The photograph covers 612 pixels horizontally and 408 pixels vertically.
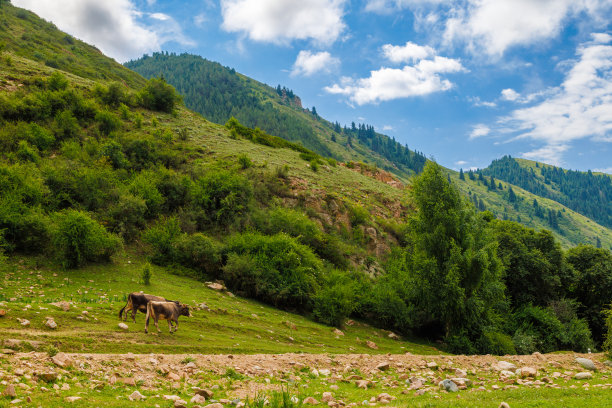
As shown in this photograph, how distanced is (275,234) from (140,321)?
1882 centimetres

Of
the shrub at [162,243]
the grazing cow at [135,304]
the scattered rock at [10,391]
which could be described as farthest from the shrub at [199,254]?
the scattered rock at [10,391]

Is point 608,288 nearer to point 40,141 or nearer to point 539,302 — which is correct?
point 539,302

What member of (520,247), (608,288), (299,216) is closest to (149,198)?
(299,216)

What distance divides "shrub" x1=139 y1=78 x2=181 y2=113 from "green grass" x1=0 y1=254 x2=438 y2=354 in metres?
46.2

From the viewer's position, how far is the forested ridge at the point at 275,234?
77.5 feet

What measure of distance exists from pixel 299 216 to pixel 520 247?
27.9 meters

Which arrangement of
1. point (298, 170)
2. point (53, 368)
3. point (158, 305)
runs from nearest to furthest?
point (53, 368) < point (158, 305) < point (298, 170)

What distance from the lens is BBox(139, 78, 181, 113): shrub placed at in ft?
202

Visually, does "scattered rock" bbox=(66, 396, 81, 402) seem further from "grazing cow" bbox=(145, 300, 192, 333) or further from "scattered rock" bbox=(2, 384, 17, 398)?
"grazing cow" bbox=(145, 300, 192, 333)

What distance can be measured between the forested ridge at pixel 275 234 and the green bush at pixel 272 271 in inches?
4.6

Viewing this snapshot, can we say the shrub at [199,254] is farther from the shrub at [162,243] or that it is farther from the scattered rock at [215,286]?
the scattered rock at [215,286]

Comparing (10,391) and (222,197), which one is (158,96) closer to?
(222,197)

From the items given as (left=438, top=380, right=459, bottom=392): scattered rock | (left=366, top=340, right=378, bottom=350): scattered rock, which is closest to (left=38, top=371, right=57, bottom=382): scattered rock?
(left=438, top=380, right=459, bottom=392): scattered rock

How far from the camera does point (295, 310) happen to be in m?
25.9
